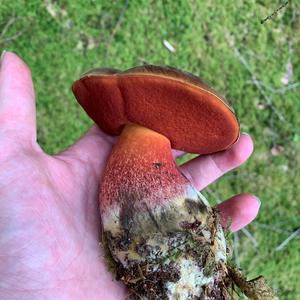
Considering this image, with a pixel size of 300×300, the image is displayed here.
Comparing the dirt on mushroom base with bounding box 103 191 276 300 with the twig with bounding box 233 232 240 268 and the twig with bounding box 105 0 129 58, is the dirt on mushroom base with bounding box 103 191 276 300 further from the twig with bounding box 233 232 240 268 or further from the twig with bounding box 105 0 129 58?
the twig with bounding box 105 0 129 58

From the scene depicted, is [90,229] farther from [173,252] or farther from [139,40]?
[139,40]

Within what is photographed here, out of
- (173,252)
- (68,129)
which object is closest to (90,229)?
(173,252)

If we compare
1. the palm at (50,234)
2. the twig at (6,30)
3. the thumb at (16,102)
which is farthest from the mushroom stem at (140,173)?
the twig at (6,30)

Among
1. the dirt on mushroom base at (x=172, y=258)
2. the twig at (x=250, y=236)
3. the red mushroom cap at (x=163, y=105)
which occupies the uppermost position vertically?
the red mushroom cap at (x=163, y=105)

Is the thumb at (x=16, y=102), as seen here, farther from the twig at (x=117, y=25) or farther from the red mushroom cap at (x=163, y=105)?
the twig at (x=117, y=25)

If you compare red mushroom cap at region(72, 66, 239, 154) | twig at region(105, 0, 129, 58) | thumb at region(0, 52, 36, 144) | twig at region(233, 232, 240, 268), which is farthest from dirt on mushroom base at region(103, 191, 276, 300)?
twig at region(105, 0, 129, 58)

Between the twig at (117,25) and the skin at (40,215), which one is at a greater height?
the twig at (117,25)
